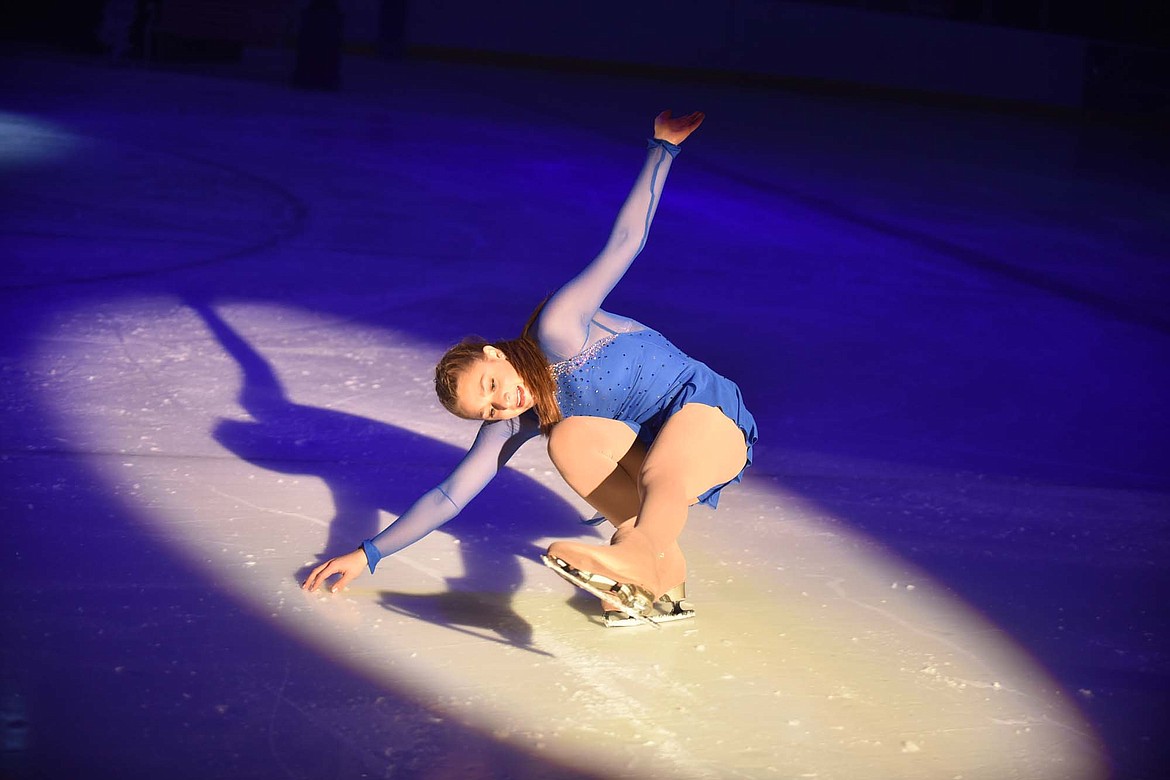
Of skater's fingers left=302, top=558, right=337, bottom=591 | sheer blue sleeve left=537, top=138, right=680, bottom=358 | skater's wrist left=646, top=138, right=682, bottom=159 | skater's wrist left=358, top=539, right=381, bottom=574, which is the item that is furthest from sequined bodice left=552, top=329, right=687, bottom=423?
skater's fingers left=302, top=558, right=337, bottom=591

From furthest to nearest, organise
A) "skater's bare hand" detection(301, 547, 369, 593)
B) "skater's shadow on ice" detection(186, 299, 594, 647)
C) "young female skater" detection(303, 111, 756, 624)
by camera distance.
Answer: "skater's shadow on ice" detection(186, 299, 594, 647), "skater's bare hand" detection(301, 547, 369, 593), "young female skater" detection(303, 111, 756, 624)

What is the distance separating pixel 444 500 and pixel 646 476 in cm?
50

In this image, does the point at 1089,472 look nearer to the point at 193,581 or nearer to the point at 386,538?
the point at 386,538

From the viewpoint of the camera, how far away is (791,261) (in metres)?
7.93

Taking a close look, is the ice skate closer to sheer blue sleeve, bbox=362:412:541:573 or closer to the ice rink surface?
the ice rink surface

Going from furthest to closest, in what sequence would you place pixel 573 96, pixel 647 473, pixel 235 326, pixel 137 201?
pixel 573 96 < pixel 137 201 < pixel 235 326 < pixel 647 473

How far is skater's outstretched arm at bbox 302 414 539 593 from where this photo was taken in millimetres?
3049

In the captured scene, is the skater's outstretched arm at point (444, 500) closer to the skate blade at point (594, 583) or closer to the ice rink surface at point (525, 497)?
the ice rink surface at point (525, 497)

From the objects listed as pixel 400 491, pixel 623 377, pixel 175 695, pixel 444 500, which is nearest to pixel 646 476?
pixel 623 377

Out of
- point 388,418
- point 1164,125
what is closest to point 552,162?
point 388,418

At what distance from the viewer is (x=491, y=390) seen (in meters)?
2.80

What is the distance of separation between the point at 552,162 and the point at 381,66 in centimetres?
850

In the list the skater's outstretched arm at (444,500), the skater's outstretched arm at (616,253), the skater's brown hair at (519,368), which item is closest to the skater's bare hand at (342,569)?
the skater's outstretched arm at (444,500)

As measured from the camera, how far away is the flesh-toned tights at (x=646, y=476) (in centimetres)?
260
